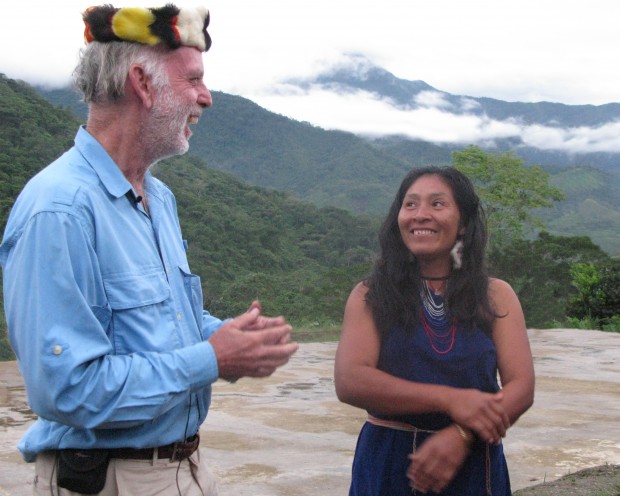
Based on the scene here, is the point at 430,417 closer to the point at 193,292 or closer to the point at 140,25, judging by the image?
the point at 193,292

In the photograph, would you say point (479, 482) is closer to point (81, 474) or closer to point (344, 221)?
point (81, 474)

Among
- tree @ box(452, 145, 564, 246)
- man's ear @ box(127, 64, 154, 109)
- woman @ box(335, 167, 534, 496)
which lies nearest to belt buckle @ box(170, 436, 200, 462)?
woman @ box(335, 167, 534, 496)

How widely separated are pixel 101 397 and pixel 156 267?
322mm

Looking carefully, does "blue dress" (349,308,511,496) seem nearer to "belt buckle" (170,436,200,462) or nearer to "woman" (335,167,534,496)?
"woman" (335,167,534,496)

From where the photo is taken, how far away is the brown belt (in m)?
1.68

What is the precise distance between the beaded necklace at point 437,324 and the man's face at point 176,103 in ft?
2.40

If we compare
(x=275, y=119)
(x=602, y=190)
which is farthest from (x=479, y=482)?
(x=602, y=190)

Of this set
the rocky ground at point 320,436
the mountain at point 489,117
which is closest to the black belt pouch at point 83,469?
the rocky ground at point 320,436

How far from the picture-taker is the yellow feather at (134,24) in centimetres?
172

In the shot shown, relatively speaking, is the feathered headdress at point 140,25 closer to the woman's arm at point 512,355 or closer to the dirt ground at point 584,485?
the woman's arm at point 512,355

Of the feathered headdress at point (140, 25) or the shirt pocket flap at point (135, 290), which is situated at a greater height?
the feathered headdress at point (140, 25)

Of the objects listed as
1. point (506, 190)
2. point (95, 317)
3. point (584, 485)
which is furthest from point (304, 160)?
point (95, 317)

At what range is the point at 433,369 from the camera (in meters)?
2.07

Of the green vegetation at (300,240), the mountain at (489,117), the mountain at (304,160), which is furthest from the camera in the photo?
the mountain at (489,117)
